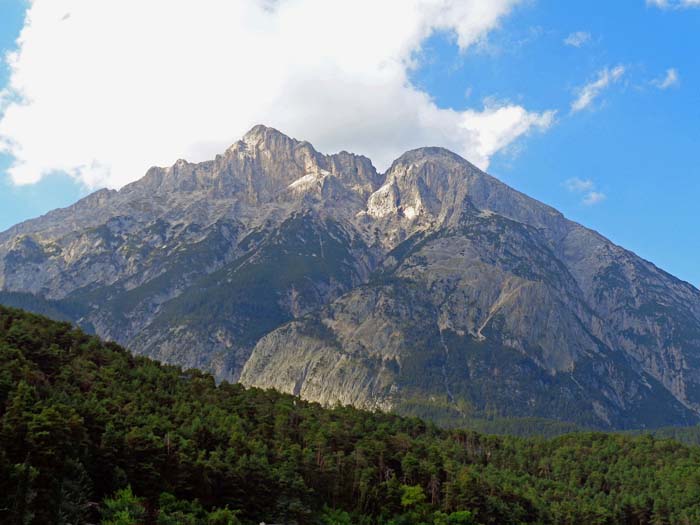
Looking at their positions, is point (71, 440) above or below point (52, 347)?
below

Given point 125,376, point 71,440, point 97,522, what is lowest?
point 97,522

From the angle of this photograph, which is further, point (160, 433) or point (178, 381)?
point (178, 381)

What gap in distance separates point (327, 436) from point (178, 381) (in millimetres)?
36877

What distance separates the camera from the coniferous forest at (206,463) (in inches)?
3755

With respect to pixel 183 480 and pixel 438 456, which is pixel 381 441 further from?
pixel 183 480

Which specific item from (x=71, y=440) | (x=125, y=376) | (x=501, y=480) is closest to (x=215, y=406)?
(x=125, y=376)

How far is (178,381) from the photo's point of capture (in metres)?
173

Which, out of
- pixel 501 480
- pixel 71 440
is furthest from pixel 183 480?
pixel 501 480

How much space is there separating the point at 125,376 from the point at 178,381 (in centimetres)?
1990

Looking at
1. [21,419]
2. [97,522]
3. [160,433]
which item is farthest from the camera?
[160,433]

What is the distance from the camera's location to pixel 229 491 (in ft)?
375

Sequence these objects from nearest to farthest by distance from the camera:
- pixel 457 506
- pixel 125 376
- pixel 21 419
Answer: pixel 21 419, pixel 457 506, pixel 125 376

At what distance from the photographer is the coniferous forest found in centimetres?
9538

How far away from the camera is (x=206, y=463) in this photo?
371 feet
